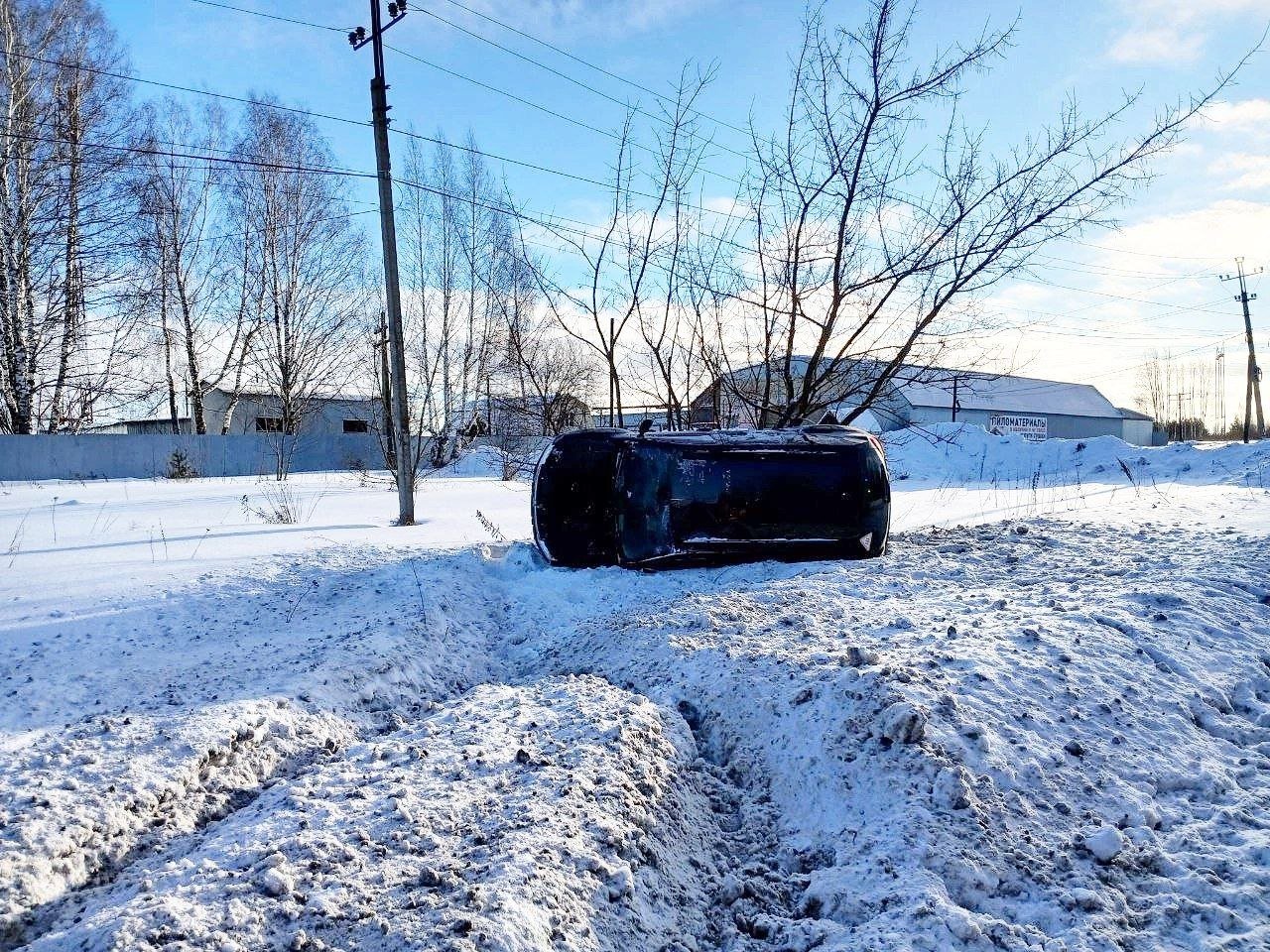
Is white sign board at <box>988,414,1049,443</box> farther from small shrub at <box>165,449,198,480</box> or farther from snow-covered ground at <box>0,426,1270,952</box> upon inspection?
snow-covered ground at <box>0,426,1270,952</box>

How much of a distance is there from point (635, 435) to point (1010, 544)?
9.35ft

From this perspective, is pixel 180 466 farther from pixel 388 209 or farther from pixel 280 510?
pixel 388 209

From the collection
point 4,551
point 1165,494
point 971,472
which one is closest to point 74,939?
point 4,551

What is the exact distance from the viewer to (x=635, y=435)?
15.4 ft

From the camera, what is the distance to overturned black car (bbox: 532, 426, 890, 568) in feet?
14.6

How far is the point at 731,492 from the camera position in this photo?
4445 millimetres

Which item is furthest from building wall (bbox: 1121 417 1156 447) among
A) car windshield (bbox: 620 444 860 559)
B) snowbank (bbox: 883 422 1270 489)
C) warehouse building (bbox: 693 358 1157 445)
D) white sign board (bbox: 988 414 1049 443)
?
car windshield (bbox: 620 444 860 559)

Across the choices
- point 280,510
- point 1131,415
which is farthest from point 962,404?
point 280,510

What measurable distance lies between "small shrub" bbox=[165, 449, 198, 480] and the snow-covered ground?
17.0 metres

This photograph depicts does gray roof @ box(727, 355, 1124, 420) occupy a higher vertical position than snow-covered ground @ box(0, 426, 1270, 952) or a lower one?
higher

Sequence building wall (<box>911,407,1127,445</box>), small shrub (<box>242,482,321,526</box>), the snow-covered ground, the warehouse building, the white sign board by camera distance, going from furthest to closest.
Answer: building wall (<box>911,407,1127,445</box>) → the white sign board → small shrub (<box>242,482,321,526</box>) → the warehouse building → the snow-covered ground

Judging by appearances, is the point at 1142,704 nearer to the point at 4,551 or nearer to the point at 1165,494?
the point at 4,551

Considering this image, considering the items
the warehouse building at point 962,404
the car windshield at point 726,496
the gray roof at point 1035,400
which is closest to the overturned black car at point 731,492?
the car windshield at point 726,496

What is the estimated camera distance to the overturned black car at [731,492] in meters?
4.44
